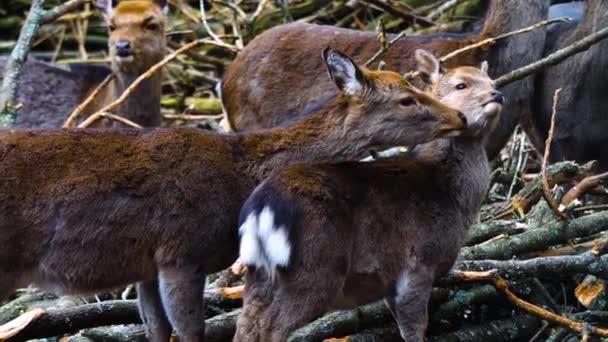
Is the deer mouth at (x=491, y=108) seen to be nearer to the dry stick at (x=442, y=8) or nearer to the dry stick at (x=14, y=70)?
Result: the dry stick at (x=14, y=70)

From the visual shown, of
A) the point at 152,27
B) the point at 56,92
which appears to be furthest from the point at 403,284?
the point at 56,92

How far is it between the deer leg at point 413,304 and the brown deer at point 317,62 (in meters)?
3.23

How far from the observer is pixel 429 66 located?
8.01 meters

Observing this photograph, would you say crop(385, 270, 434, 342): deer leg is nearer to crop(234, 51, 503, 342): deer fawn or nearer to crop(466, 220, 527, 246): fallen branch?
crop(234, 51, 503, 342): deer fawn

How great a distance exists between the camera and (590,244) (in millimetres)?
7848

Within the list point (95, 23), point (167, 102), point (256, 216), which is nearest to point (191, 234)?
point (256, 216)

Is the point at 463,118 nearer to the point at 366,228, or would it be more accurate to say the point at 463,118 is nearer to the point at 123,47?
the point at 366,228

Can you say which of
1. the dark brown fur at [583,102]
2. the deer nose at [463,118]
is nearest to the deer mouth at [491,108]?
the deer nose at [463,118]

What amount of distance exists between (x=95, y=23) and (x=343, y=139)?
7.22 m

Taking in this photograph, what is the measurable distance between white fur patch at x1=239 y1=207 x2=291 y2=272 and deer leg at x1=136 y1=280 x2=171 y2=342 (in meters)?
0.89

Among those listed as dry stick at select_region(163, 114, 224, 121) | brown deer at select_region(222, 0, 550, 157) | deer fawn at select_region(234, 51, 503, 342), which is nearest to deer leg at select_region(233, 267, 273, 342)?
deer fawn at select_region(234, 51, 503, 342)

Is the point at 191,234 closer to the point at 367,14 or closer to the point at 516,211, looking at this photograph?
the point at 516,211

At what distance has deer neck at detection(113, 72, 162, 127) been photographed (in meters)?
11.1

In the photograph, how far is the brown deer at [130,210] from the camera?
6.72 meters
